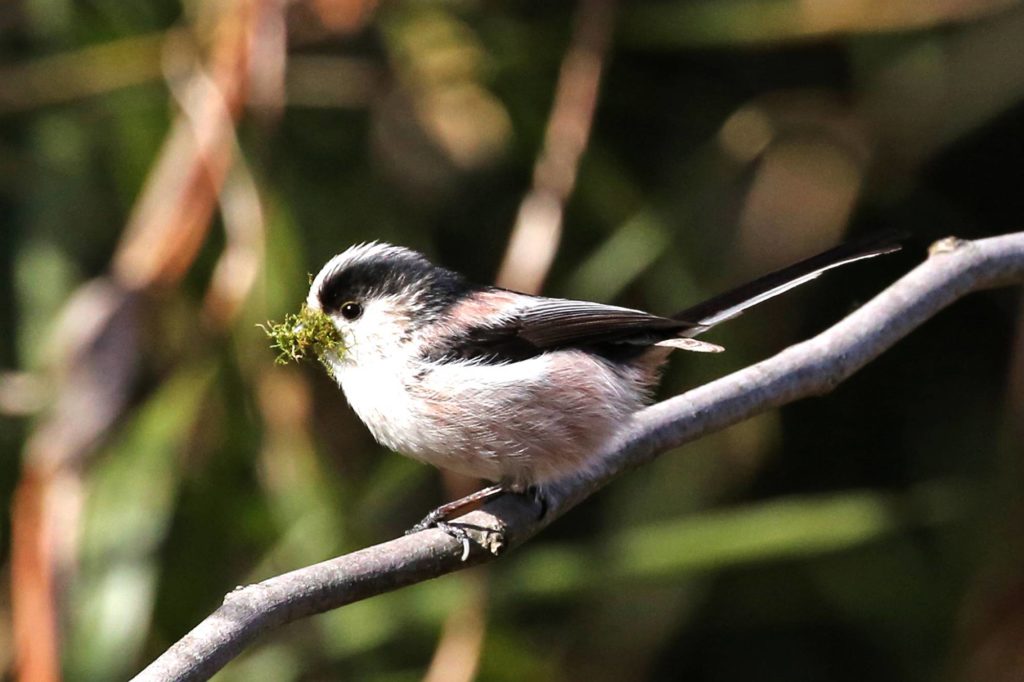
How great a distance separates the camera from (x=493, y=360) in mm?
2572

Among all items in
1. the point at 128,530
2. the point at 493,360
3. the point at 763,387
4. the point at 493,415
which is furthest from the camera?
the point at 128,530

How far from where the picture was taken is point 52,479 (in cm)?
319

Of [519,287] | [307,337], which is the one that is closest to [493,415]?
[307,337]

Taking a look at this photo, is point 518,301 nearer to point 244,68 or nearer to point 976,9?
point 244,68

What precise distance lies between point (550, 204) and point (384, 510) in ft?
3.44

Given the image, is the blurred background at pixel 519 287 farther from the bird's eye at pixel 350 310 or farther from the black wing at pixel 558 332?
the bird's eye at pixel 350 310

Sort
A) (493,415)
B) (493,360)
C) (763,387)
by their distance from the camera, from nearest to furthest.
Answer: (763,387) → (493,415) → (493,360)

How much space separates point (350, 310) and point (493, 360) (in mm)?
313

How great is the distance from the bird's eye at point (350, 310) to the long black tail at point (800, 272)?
2.25ft

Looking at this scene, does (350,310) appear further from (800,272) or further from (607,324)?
(800,272)

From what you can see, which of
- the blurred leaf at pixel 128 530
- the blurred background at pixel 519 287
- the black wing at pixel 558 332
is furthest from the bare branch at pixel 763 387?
the blurred leaf at pixel 128 530

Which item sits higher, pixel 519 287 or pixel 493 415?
pixel 519 287

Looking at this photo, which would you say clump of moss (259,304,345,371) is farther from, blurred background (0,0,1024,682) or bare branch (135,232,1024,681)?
blurred background (0,0,1024,682)

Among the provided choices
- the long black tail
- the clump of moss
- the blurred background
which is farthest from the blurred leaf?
the long black tail
